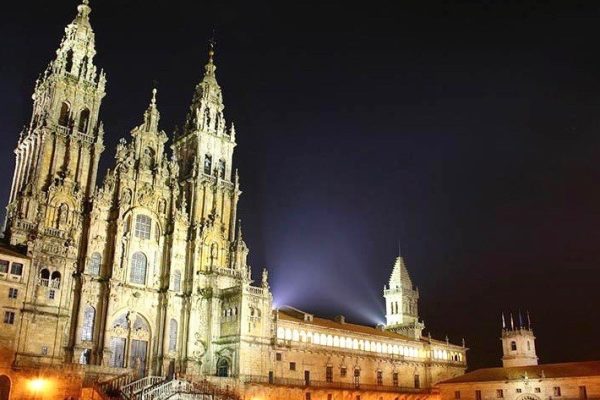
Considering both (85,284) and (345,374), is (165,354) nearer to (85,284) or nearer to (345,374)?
(85,284)

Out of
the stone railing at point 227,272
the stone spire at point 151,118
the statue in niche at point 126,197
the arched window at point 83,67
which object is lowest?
the stone railing at point 227,272

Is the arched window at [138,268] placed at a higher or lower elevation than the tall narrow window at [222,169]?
lower

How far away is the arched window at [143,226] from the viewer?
70938 mm

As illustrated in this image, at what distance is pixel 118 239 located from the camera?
6762 cm

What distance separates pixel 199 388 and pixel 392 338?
37.5 m

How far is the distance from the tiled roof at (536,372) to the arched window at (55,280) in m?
54.7

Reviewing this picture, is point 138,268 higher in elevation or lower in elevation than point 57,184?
lower

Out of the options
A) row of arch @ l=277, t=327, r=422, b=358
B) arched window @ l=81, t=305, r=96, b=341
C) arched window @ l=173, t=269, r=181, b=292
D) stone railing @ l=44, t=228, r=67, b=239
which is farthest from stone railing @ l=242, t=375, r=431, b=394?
stone railing @ l=44, t=228, r=67, b=239

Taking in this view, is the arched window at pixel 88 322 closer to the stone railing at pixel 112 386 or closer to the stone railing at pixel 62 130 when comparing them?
the stone railing at pixel 112 386

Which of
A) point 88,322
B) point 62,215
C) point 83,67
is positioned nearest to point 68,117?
point 83,67

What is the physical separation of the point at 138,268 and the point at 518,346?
215 feet

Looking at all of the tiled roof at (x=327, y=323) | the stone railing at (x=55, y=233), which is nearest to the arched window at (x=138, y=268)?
the stone railing at (x=55, y=233)

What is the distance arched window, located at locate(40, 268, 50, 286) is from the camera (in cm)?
5709

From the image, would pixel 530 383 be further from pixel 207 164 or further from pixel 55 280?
pixel 55 280
